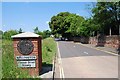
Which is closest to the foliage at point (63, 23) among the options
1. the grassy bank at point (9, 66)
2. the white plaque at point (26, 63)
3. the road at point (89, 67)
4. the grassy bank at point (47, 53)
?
the grassy bank at point (47, 53)

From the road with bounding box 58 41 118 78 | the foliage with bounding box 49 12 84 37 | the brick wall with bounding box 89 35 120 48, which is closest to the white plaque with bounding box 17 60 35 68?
the road with bounding box 58 41 118 78

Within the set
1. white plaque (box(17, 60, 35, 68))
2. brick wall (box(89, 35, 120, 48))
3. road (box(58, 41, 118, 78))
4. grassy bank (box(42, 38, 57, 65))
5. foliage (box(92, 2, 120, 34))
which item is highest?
foliage (box(92, 2, 120, 34))

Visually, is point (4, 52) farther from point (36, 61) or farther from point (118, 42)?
point (118, 42)

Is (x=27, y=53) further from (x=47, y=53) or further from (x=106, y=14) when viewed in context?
(x=106, y=14)

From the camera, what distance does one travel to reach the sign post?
11.8m

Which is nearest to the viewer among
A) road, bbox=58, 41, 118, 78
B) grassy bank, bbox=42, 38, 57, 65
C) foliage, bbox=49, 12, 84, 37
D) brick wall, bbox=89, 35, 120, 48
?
road, bbox=58, 41, 118, 78

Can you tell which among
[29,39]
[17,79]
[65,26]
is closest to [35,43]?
[29,39]

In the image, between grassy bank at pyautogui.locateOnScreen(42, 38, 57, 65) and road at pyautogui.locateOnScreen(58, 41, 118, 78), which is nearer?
road at pyautogui.locateOnScreen(58, 41, 118, 78)

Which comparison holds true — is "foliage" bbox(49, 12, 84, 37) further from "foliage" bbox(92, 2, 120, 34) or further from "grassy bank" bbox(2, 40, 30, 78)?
"grassy bank" bbox(2, 40, 30, 78)

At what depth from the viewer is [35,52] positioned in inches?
466

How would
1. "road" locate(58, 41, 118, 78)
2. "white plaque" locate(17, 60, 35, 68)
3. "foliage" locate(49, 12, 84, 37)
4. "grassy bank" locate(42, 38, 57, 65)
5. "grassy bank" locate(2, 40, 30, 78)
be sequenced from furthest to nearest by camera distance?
"foliage" locate(49, 12, 84, 37), "grassy bank" locate(42, 38, 57, 65), "road" locate(58, 41, 118, 78), "white plaque" locate(17, 60, 35, 68), "grassy bank" locate(2, 40, 30, 78)

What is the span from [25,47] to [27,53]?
26cm

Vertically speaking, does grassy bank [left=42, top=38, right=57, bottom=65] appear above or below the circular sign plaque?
below

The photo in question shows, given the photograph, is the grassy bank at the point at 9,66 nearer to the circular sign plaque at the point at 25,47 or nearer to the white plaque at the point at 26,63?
the white plaque at the point at 26,63
